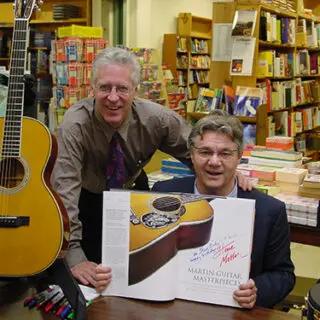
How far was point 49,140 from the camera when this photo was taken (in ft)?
4.87

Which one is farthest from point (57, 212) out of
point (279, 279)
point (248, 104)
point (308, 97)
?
point (308, 97)

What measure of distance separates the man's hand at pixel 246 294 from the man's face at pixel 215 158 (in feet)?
1.23

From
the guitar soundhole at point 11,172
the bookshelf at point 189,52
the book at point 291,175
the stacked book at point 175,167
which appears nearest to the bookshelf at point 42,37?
the bookshelf at point 189,52

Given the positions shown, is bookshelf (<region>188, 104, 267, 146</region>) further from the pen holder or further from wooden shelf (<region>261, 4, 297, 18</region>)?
the pen holder

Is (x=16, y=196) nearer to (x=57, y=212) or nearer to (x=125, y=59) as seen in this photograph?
(x=57, y=212)

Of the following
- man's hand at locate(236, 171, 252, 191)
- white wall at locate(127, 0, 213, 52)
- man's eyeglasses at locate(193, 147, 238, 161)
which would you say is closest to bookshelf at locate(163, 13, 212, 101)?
white wall at locate(127, 0, 213, 52)

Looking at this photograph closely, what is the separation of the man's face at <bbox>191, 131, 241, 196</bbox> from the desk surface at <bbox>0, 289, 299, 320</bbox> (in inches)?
16.2

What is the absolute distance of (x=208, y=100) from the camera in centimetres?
438

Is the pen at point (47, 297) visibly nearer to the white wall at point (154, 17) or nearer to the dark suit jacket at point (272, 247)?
the dark suit jacket at point (272, 247)

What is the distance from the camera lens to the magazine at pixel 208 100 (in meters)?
4.35

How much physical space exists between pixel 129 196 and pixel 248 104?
122 inches

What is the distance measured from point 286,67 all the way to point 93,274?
481 centimetres

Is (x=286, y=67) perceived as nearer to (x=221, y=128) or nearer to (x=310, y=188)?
(x=310, y=188)

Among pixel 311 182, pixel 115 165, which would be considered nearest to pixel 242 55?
pixel 311 182
